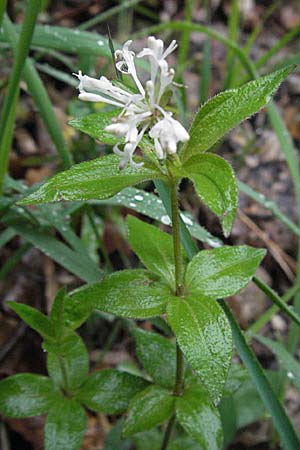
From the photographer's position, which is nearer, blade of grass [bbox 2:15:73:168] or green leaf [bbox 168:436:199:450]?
green leaf [bbox 168:436:199:450]

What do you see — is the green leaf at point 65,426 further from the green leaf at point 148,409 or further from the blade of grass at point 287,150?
the blade of grass at point 287,150

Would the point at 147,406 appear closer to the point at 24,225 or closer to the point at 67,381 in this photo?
the point at 67,381

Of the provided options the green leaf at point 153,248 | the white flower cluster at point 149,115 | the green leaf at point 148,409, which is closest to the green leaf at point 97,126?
the white flower cluster at point 149,115

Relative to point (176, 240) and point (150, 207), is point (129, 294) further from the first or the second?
A: point (150, 207)

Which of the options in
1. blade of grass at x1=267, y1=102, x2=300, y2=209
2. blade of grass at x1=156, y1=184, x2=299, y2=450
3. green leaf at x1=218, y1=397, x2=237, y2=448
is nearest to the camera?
blade of grass at x1=156, y1=184, x2=299, y2=450

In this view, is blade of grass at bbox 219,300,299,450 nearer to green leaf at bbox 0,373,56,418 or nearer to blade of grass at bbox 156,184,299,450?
blade of grass at bbox 156,184,299,450

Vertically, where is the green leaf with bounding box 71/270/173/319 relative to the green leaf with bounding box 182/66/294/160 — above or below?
below

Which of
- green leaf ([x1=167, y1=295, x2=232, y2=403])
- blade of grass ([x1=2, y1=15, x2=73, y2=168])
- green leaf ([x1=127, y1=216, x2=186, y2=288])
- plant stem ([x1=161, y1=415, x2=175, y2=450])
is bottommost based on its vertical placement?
plant stem ([x1=161, y1=415, x2=175, y2=450])

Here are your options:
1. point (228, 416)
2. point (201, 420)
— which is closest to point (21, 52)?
point (201, 420)

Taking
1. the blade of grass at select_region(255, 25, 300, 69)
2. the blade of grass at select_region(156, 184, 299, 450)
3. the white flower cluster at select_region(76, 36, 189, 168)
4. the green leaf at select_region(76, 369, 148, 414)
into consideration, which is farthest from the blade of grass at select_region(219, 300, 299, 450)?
the blade of grass at select_region(255, 25, 300, 69)
